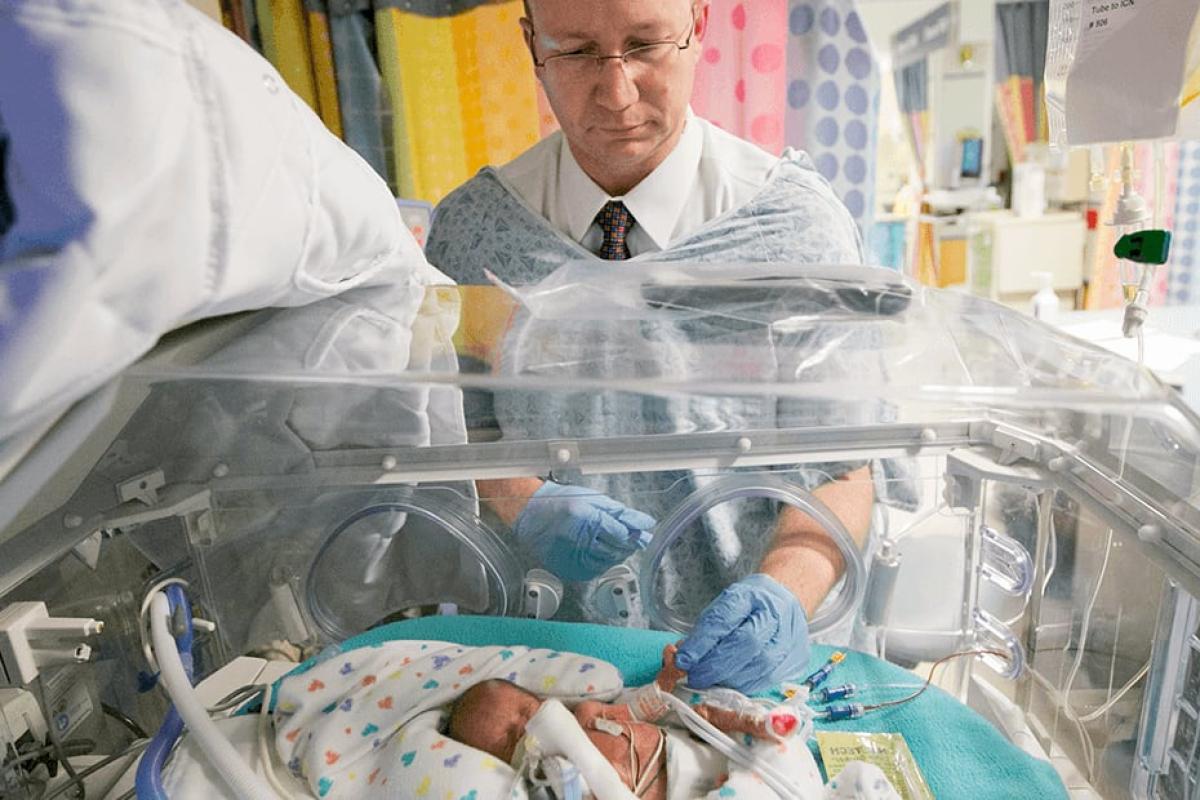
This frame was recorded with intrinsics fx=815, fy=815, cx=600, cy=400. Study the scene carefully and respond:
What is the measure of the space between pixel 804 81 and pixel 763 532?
5.18 ft

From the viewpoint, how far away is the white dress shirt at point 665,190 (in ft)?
4.32

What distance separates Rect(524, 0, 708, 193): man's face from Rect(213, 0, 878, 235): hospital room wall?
87 cm

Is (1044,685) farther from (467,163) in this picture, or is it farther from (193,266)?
(467,163)

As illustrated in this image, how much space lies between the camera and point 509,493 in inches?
35.3

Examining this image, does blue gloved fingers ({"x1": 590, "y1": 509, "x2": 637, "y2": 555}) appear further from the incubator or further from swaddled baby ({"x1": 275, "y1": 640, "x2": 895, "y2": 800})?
swaddled baby ({"x1": 275, "y1": 640, "x2": 895, "y2": 800})

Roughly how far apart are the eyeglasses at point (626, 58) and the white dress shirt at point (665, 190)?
17 cm

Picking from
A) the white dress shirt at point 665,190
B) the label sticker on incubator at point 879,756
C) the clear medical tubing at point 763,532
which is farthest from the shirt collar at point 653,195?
the label sticker on incubator at point 879,756

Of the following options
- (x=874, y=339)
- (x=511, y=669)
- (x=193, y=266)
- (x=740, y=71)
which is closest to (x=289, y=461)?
(x=511, y=669)

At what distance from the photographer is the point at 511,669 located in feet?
3.05

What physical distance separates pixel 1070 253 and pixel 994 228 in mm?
423

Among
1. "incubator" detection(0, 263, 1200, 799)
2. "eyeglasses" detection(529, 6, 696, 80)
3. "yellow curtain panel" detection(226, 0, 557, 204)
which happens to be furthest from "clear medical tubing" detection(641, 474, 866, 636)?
"yellow curtain panel" detection(226, 0, 557, 204)

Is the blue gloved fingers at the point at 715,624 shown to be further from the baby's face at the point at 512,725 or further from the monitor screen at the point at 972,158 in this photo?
the monitor screen at the point at 972,158

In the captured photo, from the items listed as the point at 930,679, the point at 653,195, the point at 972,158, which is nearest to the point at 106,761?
the point at 930,679

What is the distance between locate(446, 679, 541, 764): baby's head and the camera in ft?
2.89
